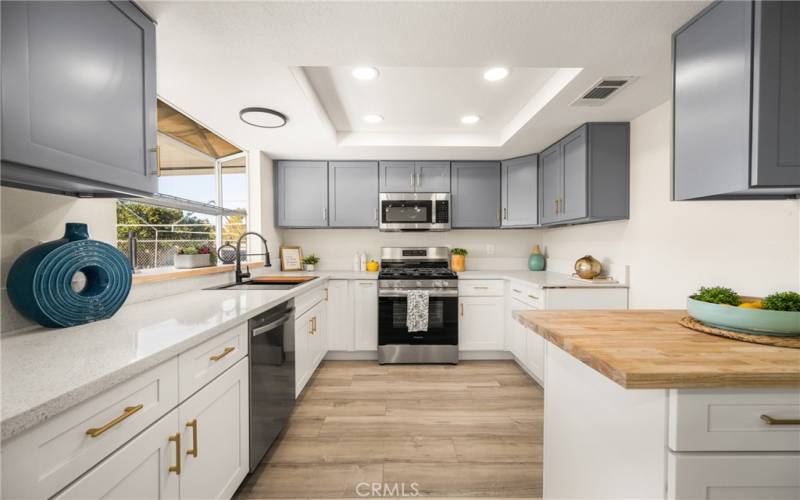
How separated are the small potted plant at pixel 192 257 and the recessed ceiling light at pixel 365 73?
1.70m

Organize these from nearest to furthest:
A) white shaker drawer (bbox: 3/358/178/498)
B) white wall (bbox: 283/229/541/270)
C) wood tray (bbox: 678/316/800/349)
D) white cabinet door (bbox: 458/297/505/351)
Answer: white shaker drawer (bbox: 3/358/178/498), wood tray (bbox: 678/316/800/349), white cabinet door (bbox: 458/297/505/351), white wall (bbox: 283/229/541/270)

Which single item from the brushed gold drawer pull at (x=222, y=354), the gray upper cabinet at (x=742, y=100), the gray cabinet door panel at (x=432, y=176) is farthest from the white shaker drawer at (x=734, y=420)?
the gray cabinet door panel at (x=432, y=176)

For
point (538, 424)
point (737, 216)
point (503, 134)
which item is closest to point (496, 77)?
point (503, 134)

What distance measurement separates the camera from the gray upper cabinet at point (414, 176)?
3686 millimetres

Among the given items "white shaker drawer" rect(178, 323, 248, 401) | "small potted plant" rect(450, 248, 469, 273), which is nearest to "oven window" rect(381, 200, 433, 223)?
"small potted plant" rect(450, 248, 469, 273)

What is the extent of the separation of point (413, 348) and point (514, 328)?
3.44ft

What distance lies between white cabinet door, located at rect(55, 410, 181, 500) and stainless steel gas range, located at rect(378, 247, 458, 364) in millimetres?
2305


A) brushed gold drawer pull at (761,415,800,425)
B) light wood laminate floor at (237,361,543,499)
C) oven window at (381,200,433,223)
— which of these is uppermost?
oven window at (381,200,433,223)

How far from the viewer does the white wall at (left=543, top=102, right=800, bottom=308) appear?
61.9 inches

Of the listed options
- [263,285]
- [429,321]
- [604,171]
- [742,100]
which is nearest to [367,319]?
[429,321]

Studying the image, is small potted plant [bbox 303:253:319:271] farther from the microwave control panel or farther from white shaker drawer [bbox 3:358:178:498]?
white shaker drawer [bbox 3:358:178:498]

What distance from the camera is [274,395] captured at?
1902 mm

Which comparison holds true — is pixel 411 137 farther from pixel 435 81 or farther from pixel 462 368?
pixel 462 368

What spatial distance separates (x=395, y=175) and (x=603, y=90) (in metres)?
2.15
